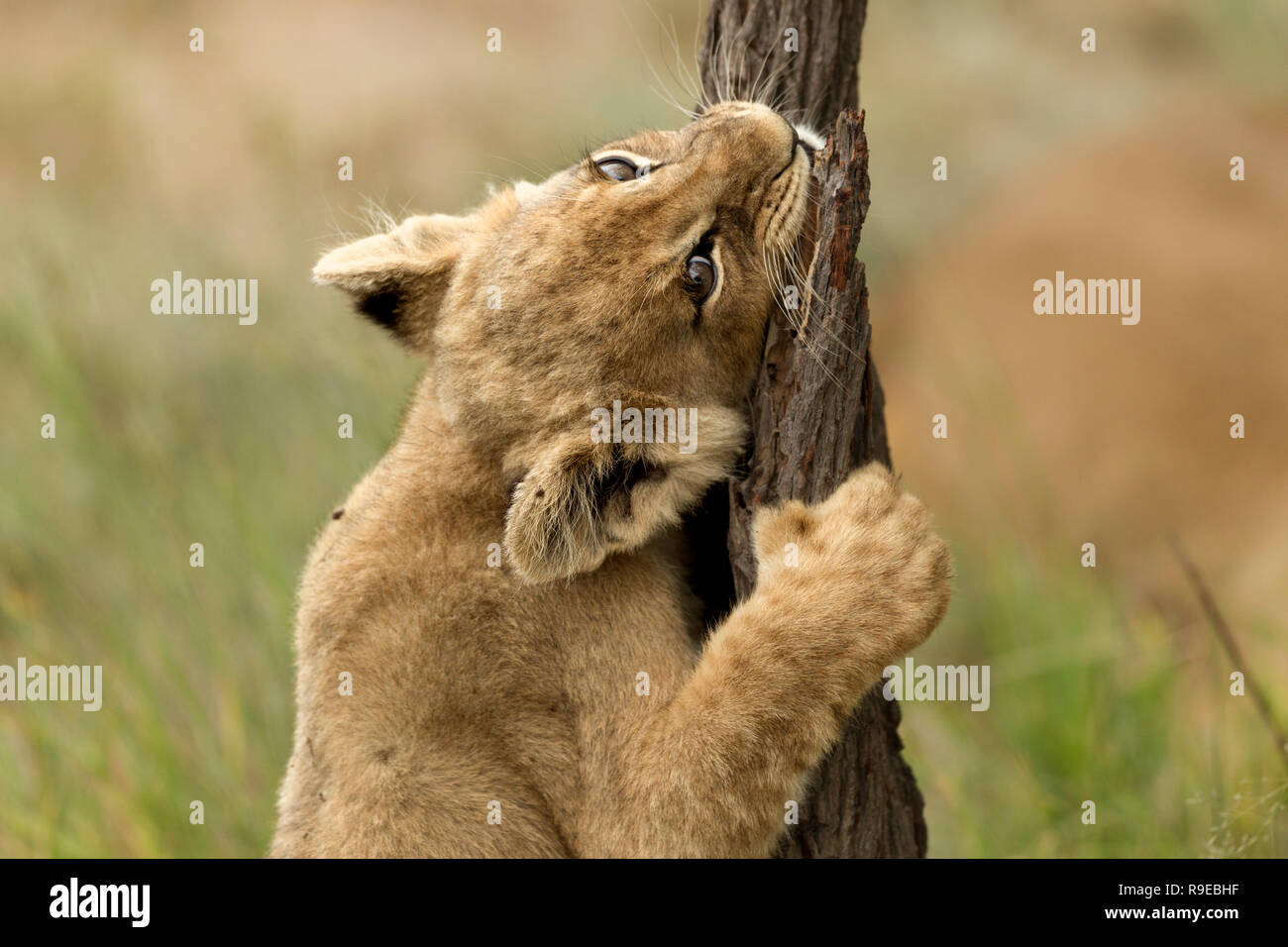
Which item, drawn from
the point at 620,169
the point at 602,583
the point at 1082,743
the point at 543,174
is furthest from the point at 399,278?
the point at 1082,743

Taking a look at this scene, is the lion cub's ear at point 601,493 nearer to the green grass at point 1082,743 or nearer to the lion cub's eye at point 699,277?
the lion cub's eye at point 699,277

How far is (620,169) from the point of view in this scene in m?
4.21

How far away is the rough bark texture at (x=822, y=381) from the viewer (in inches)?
143

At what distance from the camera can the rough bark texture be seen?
11.9 ft

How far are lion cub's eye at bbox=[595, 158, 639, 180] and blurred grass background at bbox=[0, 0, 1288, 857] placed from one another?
7.52 ft

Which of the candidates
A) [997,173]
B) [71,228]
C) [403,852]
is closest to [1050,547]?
[403,852]

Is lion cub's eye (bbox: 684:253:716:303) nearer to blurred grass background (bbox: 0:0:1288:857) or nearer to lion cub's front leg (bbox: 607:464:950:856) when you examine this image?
lion cub's front leg (bbox: 607:464:950:856)

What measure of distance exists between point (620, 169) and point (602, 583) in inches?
55.2

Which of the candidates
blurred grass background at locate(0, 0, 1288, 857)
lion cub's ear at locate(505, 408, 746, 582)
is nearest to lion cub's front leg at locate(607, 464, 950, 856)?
lion cub's ear at locate(505, 408, 746, 582)

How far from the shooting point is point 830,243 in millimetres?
3564

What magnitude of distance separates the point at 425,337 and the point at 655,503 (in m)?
1.21

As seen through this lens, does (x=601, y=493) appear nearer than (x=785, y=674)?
No

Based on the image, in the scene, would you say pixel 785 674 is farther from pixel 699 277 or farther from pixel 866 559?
pixel 699 277
